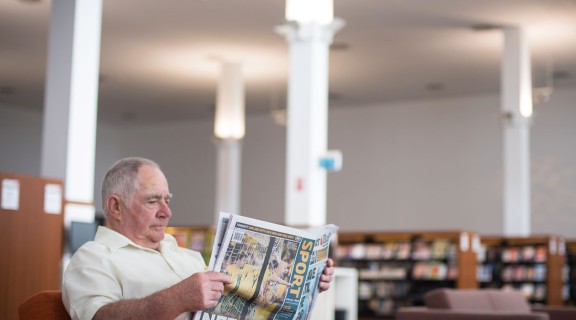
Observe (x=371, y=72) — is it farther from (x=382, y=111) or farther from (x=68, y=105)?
(x=68, y=105)

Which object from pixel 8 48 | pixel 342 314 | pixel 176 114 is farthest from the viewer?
pixel 176 114

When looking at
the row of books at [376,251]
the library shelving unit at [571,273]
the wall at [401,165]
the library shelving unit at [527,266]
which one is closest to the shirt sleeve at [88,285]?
the row of books at [376,251]

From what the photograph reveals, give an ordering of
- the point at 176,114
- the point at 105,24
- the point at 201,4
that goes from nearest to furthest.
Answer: the point at 201,4 < the point at 105,24 < the point at 176,114

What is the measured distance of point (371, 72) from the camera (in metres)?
15.5

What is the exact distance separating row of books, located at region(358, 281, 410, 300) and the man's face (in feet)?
31.3

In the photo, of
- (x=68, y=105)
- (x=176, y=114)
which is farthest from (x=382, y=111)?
(x=68, y=105)

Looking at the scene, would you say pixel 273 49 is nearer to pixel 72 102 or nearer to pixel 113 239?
pixel 72 102

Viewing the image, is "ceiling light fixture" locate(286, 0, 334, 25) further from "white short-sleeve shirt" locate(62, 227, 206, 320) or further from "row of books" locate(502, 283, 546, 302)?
"white short-sleeve shirt" locate(62, 227, 206, 320)

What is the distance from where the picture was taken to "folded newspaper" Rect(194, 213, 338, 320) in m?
2.61

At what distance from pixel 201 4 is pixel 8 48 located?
4.06 m

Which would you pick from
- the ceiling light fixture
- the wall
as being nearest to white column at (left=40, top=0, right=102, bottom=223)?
the ceiling light fixture

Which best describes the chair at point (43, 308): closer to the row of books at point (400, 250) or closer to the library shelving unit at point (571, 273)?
the row of books at point (400, 250)

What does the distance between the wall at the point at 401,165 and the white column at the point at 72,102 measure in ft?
36.4

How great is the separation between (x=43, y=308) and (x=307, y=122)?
272 inches
